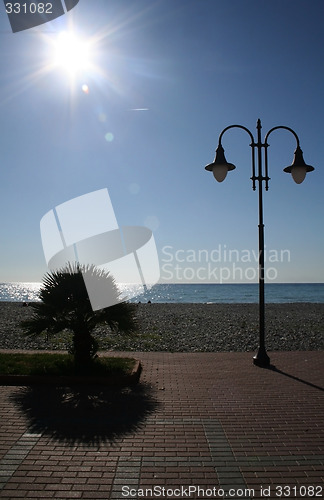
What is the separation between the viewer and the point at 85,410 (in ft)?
18.7

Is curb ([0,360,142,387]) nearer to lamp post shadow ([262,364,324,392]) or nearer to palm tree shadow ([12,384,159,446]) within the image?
palm tree shadow ([12,384,159,446])

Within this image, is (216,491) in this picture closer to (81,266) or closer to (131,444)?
(131,444)

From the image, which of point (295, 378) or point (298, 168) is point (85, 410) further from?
point (298, 168)

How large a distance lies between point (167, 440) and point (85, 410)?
1510mm

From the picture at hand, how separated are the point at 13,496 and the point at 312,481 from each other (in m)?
2.66

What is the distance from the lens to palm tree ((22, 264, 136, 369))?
7656 mm

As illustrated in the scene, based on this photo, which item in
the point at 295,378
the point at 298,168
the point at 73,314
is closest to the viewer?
the point at 73,314

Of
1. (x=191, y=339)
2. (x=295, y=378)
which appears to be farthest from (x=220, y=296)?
(x=295, y=378)

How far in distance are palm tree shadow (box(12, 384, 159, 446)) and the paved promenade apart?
0.04 ft

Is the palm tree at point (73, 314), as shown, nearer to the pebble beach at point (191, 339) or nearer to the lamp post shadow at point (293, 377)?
the pebble beach at point (191, 339)

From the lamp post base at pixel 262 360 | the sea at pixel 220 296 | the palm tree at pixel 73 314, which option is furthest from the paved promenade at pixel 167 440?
the sea at pixel 220 296

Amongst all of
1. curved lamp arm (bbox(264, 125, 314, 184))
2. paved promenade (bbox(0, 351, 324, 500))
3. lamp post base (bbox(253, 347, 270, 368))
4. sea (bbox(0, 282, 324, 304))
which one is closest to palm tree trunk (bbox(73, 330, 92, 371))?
paved promenade (bbox(0, 351, 324, 500))

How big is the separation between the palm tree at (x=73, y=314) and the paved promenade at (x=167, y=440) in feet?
3.54

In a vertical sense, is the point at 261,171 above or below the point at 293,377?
above
